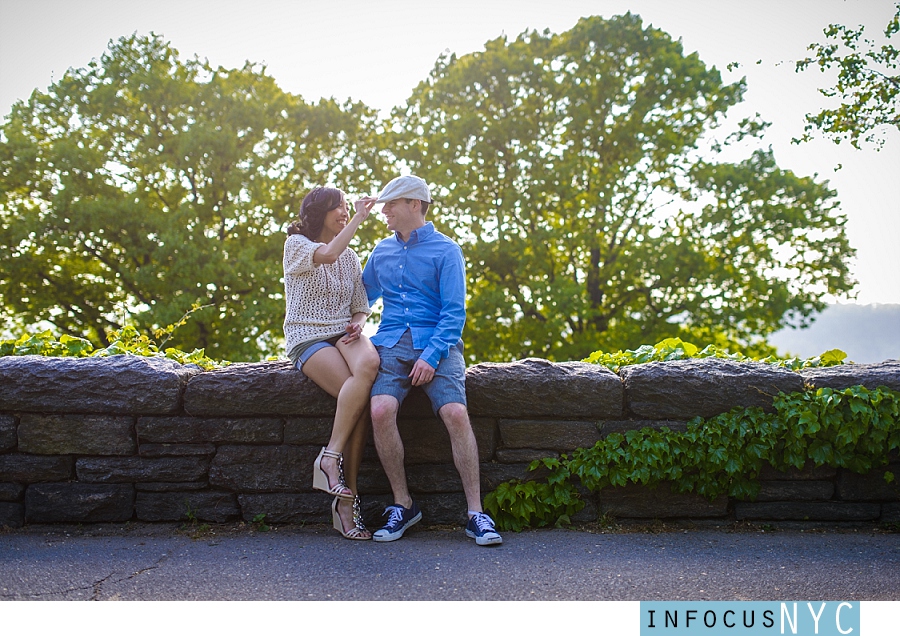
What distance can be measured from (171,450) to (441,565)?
5.00ft

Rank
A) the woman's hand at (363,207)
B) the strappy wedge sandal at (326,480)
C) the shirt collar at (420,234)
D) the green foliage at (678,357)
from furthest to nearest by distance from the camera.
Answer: the green foliage at (678,357), the shirt collar at (420,234), the woman's hand at (363,207), the strappy wedge sandal at (326,480)

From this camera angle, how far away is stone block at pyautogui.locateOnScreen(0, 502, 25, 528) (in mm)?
3551

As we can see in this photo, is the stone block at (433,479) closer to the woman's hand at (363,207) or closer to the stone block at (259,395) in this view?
the stone block at (259,395)

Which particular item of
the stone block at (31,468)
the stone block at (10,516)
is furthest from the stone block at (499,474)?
the stone block at (10,516)

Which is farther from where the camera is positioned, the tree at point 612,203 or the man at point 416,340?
the tree at point 612,203

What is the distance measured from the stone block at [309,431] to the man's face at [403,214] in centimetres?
100

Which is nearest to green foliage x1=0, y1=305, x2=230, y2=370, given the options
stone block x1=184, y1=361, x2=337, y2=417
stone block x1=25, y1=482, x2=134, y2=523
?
stone block x1=184, y1=361, x2=337, y2=417

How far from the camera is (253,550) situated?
10.4 ft

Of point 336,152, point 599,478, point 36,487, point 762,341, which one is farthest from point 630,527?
point 336,152

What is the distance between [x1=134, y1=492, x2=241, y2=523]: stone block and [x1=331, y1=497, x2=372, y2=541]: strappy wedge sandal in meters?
0.57

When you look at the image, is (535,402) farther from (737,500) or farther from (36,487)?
(36,487)

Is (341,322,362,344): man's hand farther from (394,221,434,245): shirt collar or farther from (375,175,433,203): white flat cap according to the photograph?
(375,175,433,203): white flat cap

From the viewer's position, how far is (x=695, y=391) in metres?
3.63

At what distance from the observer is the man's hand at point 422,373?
11.0 feet
